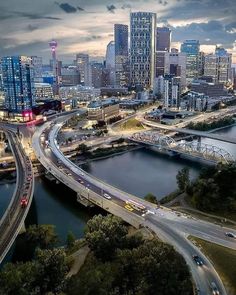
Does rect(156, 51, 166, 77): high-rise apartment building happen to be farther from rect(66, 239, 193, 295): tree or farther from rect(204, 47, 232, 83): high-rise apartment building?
rect(66, 239, 193, 295): tree

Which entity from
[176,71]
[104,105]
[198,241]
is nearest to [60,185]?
[198,241]

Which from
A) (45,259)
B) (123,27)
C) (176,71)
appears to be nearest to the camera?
(45,259)

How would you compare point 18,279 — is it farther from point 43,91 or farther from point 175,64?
point 175,64

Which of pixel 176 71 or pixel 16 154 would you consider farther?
pixel 176 71

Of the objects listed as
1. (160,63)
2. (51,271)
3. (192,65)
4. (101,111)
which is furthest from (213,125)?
(192,65)

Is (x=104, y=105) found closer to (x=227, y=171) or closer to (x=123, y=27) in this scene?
(x=227, y=171)

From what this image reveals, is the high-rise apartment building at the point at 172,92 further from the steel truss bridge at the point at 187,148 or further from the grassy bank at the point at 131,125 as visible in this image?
the steel truss bridge at the point at 187,148
